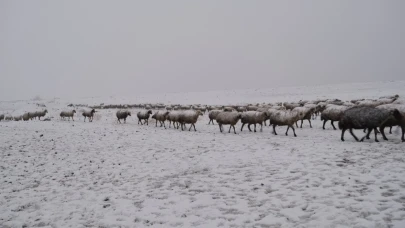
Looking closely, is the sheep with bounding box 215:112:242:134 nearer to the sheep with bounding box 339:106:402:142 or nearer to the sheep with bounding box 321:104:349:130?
the sheep with bounding box 321:104:349:130

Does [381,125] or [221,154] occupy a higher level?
[381,125]

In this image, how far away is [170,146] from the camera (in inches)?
544

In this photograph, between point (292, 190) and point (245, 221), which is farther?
point (292, 190)

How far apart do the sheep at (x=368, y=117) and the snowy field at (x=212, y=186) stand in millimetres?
898

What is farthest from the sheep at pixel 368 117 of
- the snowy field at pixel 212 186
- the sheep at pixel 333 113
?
the sheep at pixel 333 113

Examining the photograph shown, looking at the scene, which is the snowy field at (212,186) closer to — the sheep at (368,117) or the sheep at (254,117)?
the sheep at (368,117)

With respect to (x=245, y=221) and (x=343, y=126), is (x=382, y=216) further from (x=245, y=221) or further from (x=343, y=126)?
(x=343, y=126)

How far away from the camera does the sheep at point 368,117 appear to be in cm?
1202

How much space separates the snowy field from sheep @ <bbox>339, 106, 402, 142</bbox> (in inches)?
35.4

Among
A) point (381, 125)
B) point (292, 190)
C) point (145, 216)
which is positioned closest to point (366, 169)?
point (292, 190)

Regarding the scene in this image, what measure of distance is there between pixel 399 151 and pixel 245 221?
8.05 meters

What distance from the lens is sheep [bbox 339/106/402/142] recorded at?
1202cm

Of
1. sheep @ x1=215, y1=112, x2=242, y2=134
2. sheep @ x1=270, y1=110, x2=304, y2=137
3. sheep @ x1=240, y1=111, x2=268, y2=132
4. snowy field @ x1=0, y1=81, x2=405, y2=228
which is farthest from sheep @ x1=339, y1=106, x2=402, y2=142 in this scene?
sheep @ x1=215, y1=112, x2=242, y2=134

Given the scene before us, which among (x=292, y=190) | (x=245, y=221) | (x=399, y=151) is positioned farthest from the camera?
(x=399, y=151)
